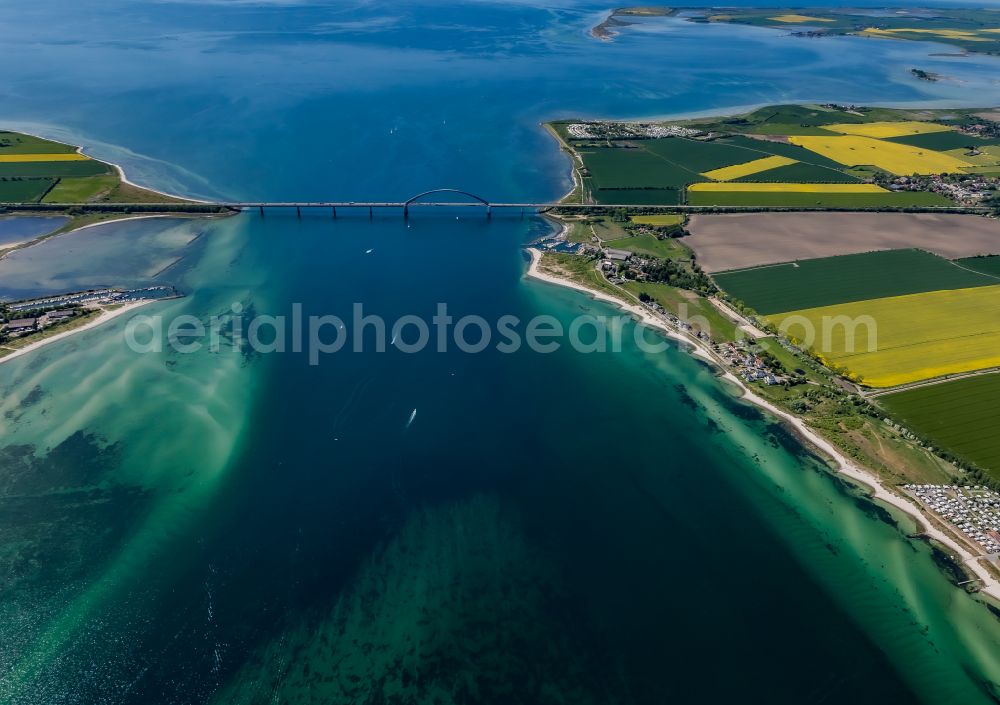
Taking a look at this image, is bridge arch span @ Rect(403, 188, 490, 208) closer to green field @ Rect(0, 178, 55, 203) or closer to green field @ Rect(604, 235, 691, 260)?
green field @ Rect(604, 235, 691, 260)

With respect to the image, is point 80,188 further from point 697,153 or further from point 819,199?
point 819,199

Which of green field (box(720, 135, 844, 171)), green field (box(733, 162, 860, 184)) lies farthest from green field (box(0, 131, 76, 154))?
green field (box(720, 135, 844, 171))

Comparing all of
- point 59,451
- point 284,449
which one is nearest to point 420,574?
point 284,449

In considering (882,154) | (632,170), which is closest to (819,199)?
(632,170)

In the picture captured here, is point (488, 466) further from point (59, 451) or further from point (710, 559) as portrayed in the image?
point (59, 451)

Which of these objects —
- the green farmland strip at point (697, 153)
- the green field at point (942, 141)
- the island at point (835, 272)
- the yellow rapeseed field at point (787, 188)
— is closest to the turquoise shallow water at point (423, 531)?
the island at point (835, 272)
